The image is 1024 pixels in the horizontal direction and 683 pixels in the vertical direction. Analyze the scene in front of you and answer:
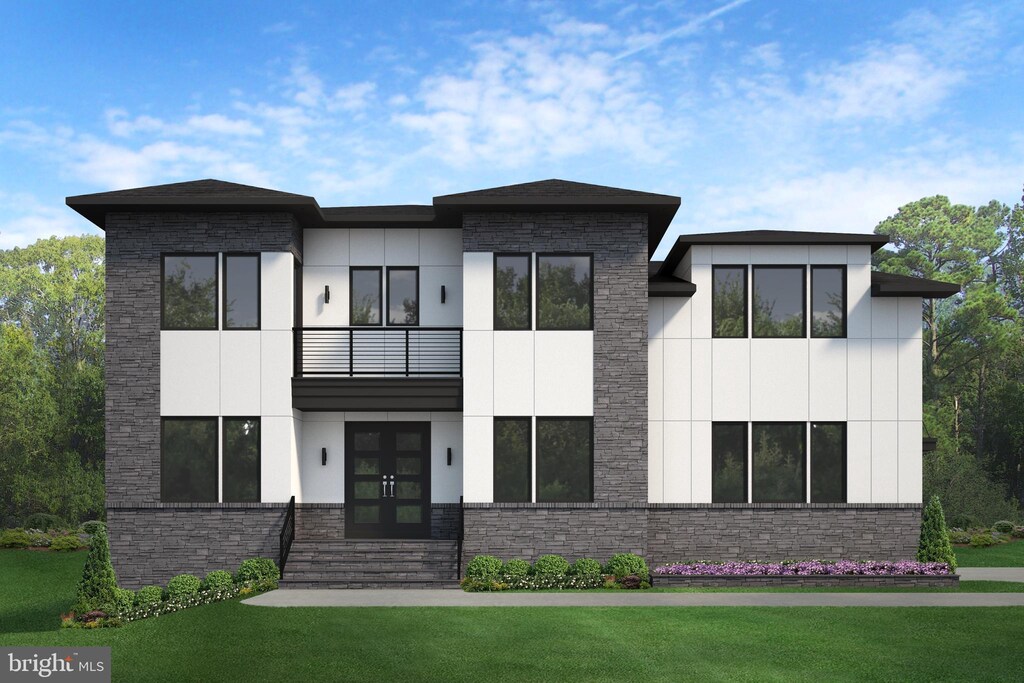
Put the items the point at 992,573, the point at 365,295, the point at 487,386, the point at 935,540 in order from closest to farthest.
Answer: the point at 935,540
the point at 487,386
the point at 992,573
the point at 365,295

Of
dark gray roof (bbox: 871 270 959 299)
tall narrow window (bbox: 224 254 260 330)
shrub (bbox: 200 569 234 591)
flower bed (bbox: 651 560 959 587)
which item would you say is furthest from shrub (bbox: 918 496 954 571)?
tall narrow window (bbox: 224 254 260 330)

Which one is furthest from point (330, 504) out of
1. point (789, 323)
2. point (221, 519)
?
point (789, 323)

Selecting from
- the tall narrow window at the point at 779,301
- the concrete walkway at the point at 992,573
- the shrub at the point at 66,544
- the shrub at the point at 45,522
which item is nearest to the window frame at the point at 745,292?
the tall narrow window at the point at 779,301

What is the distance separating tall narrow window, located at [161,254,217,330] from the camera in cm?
1836

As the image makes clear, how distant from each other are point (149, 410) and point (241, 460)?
1.97 metres

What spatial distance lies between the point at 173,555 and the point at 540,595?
23.2 feet

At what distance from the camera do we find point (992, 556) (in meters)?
22.6

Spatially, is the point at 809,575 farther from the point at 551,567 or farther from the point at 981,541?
the point at 981,541

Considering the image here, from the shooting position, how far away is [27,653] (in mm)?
11172

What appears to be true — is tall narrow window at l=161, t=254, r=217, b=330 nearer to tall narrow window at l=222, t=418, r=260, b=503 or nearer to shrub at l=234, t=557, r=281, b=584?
tall narrow window at l=222, t=418, r=260, b=503

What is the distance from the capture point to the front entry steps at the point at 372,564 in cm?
1722

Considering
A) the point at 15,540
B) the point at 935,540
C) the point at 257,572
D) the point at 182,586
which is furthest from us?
the point at 15,540

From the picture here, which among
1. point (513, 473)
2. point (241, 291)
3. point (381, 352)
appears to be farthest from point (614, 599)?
point (241, 291)

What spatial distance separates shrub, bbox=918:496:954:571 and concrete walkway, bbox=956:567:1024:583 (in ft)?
2.92
